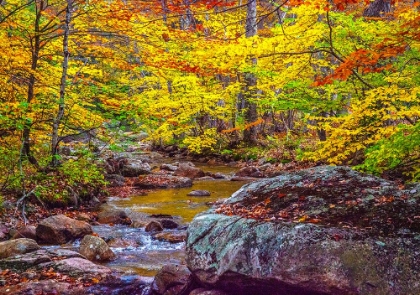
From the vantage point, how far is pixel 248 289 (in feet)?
12.6

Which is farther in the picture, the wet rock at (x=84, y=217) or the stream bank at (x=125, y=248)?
the wet rock at (x=84, y=217)

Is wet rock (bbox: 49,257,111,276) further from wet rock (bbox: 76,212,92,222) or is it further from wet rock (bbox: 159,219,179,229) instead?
wet rock (bbox: 76,212,92,222)

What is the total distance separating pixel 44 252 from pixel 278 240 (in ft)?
14.1

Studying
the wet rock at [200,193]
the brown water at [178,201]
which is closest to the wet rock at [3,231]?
the brown water at [178,201]

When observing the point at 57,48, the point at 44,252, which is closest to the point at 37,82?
the point at 57,48

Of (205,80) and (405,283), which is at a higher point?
(205,80)

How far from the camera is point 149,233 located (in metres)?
8.16

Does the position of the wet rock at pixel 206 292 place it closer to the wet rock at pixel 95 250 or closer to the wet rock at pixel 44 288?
the wet rock at pixel 44 288

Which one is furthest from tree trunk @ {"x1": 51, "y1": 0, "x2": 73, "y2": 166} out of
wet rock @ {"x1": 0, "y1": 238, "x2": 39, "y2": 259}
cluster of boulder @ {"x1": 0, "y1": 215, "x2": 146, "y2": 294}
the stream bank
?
cluster of boulder @ {"x1": 0, "y1": 215, "x2": 146, "y2": 294}

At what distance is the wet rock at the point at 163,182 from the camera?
549 inches

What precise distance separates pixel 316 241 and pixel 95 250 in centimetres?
441

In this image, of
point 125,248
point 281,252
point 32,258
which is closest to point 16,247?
point 32,258

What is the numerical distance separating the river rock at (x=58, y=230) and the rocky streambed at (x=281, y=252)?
0.81 m

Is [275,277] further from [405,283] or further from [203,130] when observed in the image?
[203,130]
